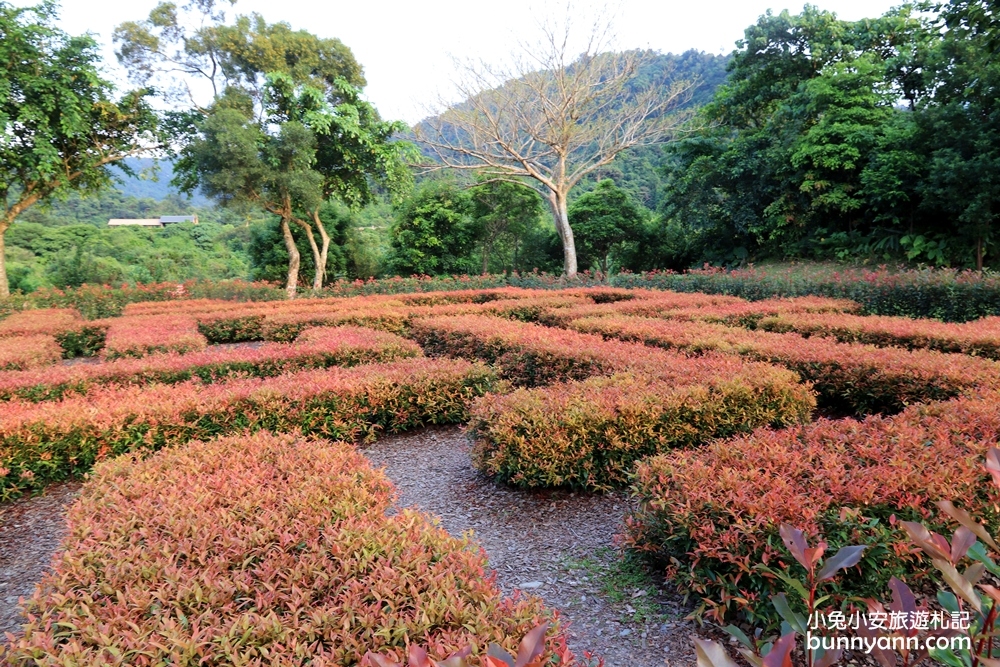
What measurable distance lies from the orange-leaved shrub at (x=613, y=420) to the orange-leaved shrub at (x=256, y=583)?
1.08 meters

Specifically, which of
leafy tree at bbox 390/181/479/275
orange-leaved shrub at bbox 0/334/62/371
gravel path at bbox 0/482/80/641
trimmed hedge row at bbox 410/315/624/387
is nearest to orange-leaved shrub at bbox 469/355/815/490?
trimmed hedge row at bbox 410/315/624/387

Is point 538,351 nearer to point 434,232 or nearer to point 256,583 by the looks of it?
point 256,583

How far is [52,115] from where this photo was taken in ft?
40.0

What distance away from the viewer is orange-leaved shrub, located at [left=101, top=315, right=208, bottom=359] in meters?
6.26

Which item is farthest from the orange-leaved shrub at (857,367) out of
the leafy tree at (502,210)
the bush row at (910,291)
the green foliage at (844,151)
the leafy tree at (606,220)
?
the leafy tree at (502,210)

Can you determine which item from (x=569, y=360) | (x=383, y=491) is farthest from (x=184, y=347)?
(x=383, y=491)

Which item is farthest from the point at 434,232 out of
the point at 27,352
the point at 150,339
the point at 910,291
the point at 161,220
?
the point at 161,220

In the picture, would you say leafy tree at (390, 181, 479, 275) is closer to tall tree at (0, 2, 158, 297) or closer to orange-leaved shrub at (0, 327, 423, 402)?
tall tree at (0, 2, 158, 297)

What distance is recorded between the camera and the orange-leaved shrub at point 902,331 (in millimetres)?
4504

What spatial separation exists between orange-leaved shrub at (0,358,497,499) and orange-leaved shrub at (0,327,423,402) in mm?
356

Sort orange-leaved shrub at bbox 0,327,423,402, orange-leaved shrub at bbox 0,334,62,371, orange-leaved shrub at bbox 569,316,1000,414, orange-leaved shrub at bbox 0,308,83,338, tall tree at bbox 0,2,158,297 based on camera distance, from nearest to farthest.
Result: orange-leaved shrub at bbox 569,316,1000,414
orange-leaved shrub at bbox 0,327,423,402
orange-leaved shrub at bbox 0,334,62,371
orange-leaved shrub at bbox 0,308,83,338
tall tree at bbox 0,2,158,297

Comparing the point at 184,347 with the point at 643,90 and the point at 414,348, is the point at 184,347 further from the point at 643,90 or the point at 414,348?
the point at 643,90

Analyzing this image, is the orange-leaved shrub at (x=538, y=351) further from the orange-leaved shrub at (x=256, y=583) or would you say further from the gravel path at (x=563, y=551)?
the orange-leaved shrub at (x=256, y=583)

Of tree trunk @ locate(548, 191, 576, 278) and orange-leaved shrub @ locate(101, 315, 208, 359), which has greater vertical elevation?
tree trunk @ locate(548, 191, 576, 278)
